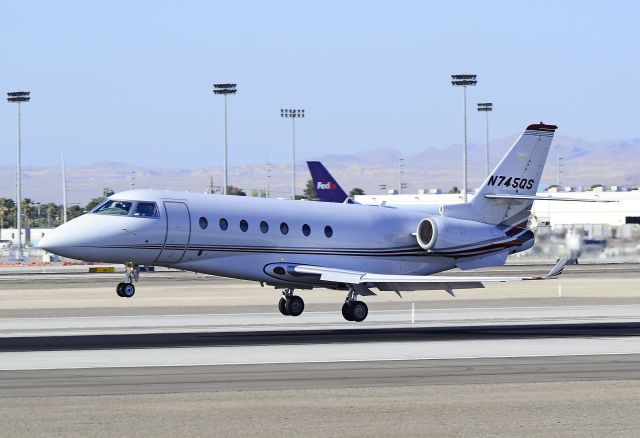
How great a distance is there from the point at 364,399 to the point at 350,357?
22.3ft

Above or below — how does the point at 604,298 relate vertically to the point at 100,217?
below

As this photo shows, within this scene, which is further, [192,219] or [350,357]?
[192,219]

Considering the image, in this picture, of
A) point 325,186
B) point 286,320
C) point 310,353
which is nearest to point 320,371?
point 310,353

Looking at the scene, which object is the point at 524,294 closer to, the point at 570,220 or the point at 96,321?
the point at 96,321

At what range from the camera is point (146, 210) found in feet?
118

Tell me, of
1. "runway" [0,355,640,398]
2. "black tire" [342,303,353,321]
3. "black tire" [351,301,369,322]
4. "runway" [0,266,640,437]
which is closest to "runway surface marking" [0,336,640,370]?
"runway" [0,266,640,437]

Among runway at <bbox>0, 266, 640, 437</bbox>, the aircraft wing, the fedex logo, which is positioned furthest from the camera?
the fedex logo

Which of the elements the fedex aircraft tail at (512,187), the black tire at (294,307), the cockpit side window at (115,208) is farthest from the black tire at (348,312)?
the cockpit side window at (115,208)

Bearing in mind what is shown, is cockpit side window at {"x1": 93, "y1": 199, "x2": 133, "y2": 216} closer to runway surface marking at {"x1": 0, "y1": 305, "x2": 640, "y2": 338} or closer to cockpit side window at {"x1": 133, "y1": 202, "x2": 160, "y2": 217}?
cockpit side window at {"x1": 133, "y1": 202, "x2": 160, "y2": 217}

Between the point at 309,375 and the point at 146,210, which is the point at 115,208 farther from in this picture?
the point at 309,375

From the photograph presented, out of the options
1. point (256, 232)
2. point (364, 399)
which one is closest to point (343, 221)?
point (256, 232)

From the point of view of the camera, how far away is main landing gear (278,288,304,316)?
39.2 metres

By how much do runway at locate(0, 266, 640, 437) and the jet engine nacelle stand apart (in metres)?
2.39

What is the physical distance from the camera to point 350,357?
25812 mm
